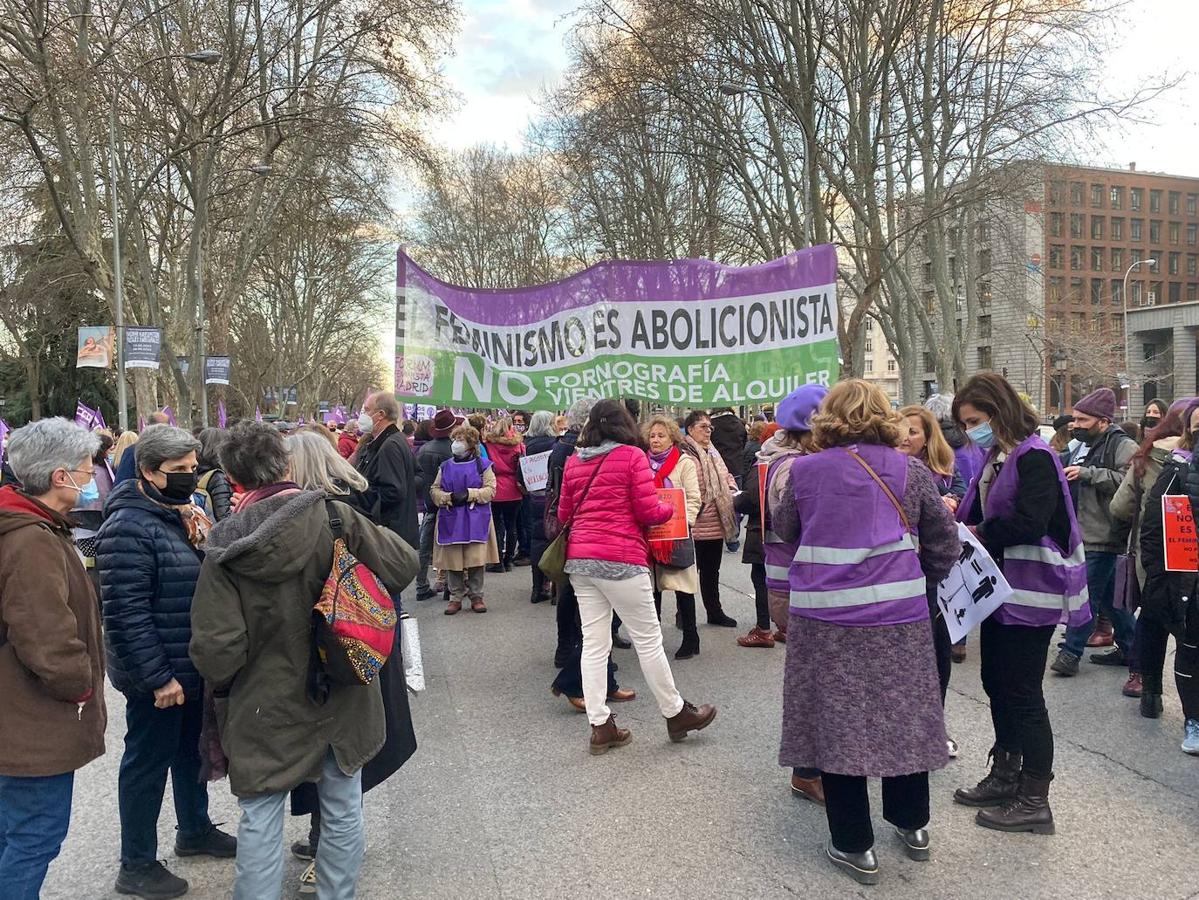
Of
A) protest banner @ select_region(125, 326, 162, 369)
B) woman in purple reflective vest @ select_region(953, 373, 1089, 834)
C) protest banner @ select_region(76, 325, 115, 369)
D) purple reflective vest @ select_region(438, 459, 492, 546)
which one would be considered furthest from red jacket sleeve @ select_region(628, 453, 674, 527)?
protest banner @ select_region(76, 325, 115, 369)

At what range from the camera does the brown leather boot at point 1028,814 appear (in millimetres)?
3451

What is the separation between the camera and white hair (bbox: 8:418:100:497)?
2717 mm

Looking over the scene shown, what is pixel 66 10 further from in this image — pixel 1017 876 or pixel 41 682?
pixel 1017 876

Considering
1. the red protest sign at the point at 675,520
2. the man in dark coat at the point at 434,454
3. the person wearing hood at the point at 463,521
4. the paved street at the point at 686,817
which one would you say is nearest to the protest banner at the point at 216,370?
the man in dark coat at the point at 434,454

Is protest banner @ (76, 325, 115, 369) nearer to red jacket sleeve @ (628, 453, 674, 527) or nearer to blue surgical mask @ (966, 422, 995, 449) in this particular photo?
red jacket sleeve @ (628, 453, 674, 527)

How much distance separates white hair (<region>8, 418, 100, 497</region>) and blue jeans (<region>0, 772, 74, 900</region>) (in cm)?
89

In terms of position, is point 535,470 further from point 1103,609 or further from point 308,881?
point 308,881

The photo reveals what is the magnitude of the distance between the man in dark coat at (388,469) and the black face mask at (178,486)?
2.46 meters

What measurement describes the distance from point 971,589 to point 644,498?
155 cm

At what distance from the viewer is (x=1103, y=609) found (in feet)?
19.1

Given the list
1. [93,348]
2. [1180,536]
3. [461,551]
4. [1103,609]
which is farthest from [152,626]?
[93,348]

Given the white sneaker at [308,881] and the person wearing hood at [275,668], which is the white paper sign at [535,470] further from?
the person wearing hood at [275,668]

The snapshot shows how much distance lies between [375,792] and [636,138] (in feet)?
62.7

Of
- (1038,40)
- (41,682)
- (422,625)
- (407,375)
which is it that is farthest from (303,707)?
(1038,40)
